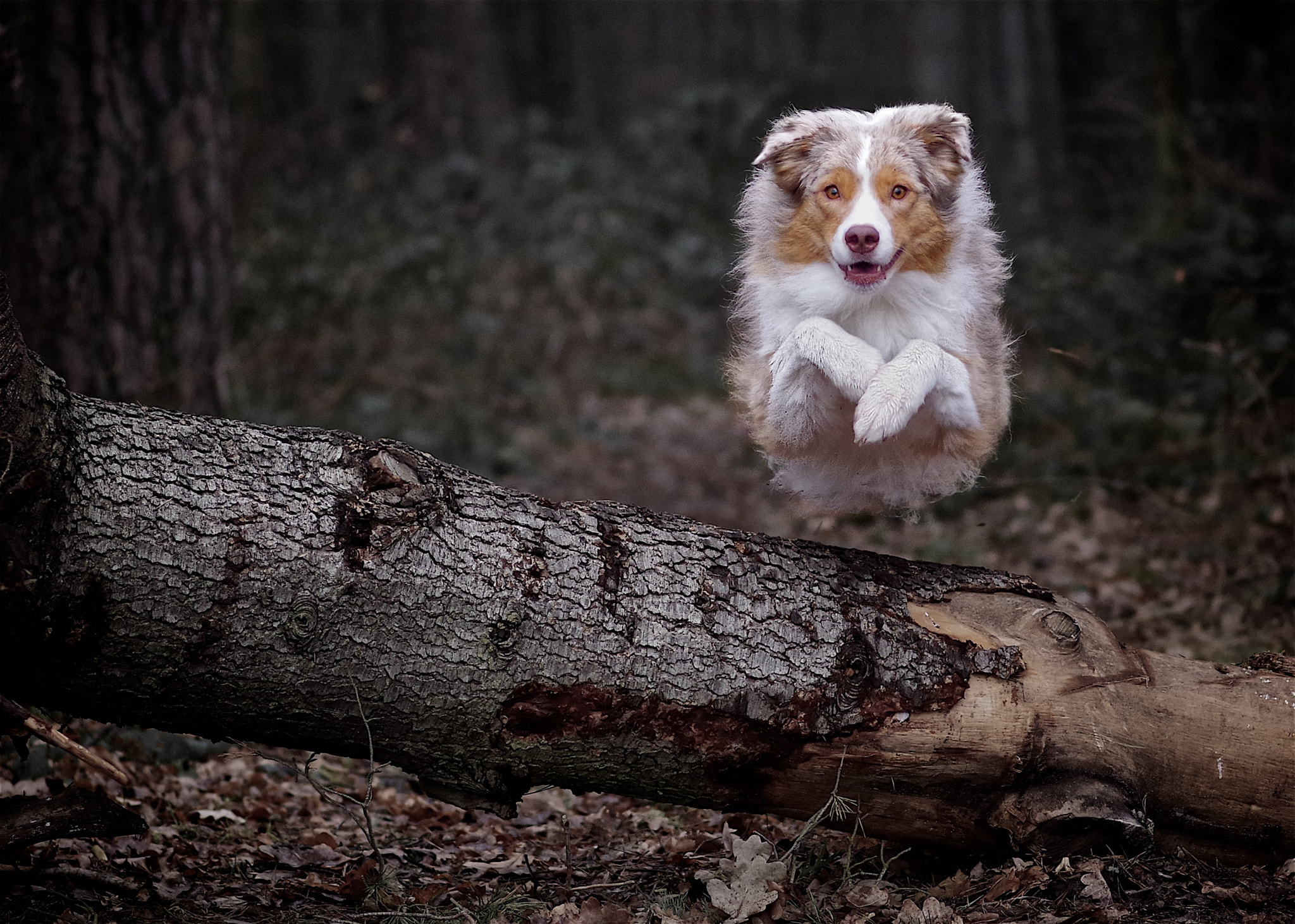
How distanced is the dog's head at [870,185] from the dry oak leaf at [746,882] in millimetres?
1569

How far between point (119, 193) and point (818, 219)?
3.74 m

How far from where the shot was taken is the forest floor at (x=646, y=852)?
288 cm

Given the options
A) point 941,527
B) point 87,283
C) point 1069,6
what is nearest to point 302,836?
point 87,283

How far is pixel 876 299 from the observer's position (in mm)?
2994

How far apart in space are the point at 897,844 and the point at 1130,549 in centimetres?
342

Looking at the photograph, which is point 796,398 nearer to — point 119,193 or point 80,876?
point 80,876

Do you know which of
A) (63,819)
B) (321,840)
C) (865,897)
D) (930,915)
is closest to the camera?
(63,819)

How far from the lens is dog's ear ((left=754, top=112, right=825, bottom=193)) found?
9.82 ft

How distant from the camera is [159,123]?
536 cm

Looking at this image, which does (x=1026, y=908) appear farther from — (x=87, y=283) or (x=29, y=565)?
(x=87, y=283)

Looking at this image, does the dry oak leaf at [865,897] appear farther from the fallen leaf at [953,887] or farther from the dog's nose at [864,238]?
the dog's nose at [864,238]

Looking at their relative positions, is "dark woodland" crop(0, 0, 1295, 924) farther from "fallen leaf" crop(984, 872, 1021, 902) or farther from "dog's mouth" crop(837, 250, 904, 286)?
"dog's mouth" crop(837, 250, 904, 286)

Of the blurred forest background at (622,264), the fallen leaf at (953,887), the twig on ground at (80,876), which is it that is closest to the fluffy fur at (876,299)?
the blurred forest background at (622,264)

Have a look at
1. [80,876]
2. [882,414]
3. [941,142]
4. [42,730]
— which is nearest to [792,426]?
[882,414]
